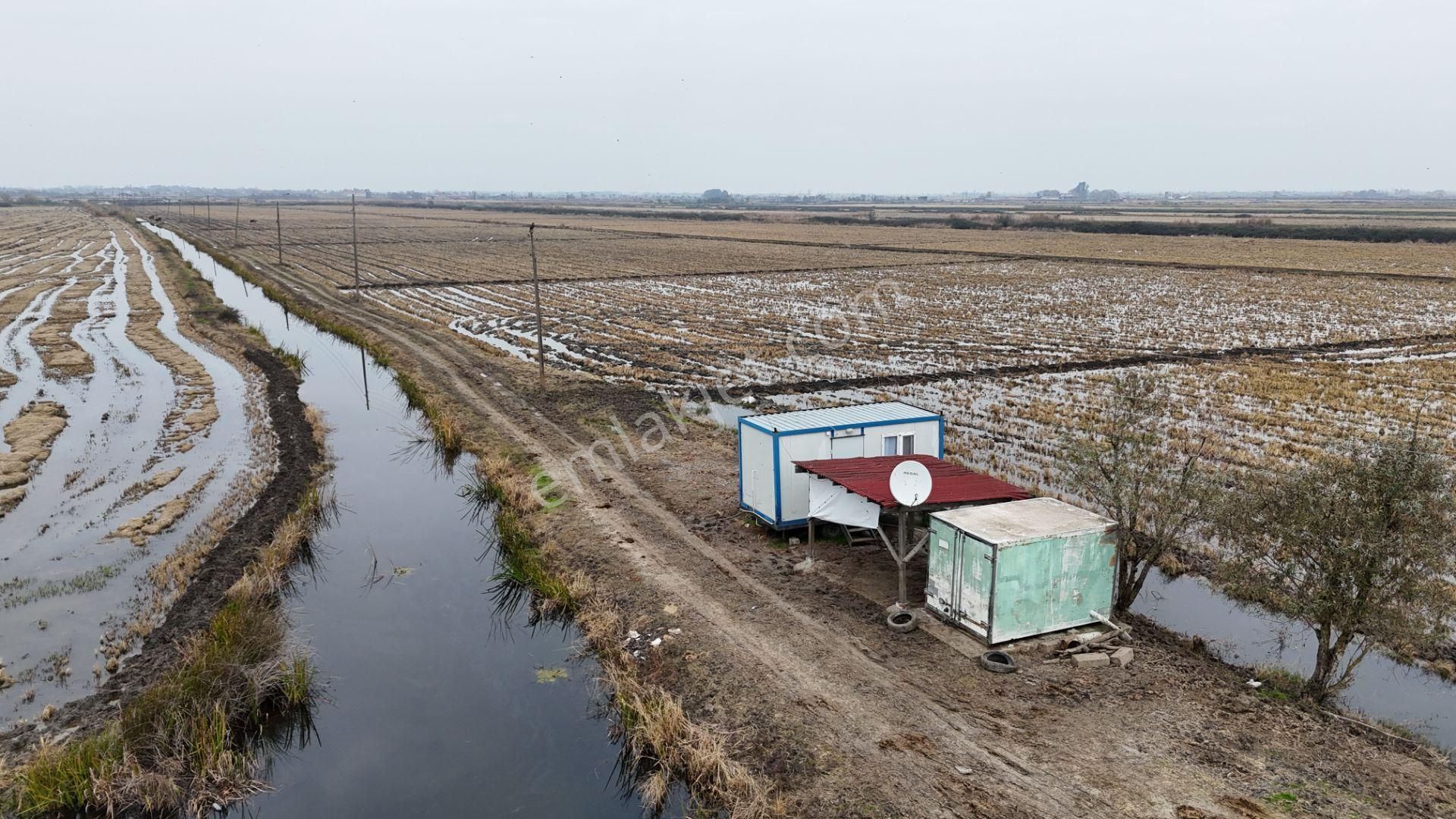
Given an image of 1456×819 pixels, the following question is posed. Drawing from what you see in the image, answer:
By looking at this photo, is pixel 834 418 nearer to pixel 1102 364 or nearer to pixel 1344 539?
pixel 1344 539

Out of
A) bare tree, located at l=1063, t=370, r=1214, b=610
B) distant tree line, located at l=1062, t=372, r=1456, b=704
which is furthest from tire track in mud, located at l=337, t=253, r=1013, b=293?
distant tree line, located at l=1062, t=372, r=1456, b=704

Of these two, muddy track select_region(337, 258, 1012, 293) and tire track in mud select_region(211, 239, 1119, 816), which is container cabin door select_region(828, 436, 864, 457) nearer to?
tire track in mud select_region(211, 239, 1119, 816)

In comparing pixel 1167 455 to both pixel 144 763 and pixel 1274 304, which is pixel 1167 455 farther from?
pixel 1274 304

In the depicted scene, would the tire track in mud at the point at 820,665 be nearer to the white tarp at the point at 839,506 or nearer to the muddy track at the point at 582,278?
the white tarp at the point at 839,506

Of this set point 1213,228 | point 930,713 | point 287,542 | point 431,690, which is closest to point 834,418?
point 930,713

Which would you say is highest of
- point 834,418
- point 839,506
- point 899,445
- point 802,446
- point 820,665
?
point 834,418

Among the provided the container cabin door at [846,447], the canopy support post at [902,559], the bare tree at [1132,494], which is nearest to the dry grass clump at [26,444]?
the container cabin door at [846,447]
